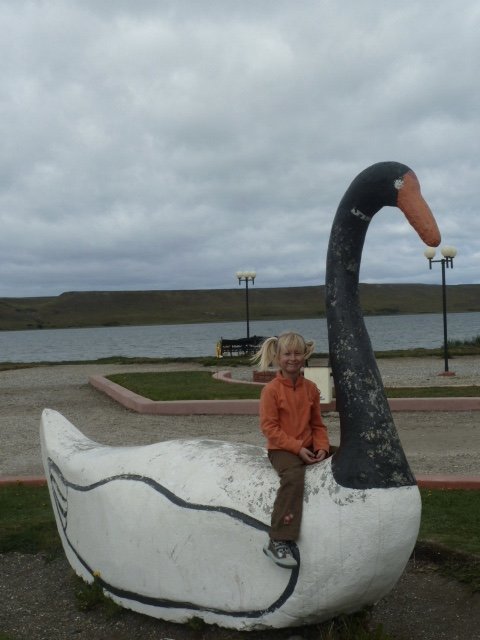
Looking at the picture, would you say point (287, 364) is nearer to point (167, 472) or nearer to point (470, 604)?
point (167, 472)

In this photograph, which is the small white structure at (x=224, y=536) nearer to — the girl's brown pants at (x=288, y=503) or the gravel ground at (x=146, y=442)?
the girl's brown pants at (x=288, y=503)

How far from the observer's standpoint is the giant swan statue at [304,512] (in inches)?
126

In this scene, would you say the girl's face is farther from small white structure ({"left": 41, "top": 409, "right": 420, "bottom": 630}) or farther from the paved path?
the paved path

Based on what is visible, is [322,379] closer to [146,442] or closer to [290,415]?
[146,442]

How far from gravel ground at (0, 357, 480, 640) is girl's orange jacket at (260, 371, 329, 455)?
948 millimetres

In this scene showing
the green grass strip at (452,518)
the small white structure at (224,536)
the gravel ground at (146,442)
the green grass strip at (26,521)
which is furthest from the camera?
the green grass strip at (26,521)

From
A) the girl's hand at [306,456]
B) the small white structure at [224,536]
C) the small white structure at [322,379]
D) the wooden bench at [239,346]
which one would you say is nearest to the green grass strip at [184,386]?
the small white structure at [322,379]

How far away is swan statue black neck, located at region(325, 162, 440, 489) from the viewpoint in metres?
3.24

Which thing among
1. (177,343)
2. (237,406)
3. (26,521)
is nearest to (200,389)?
(237,406)

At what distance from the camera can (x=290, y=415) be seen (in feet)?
11.5

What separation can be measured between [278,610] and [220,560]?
35 cm

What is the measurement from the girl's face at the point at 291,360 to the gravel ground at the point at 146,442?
126 cm

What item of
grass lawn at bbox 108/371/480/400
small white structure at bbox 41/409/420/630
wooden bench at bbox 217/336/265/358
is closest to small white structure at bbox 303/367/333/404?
grass lawn at bbox 108/371/480/400

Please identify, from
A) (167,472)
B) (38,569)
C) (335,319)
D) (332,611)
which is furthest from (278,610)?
(38,569)
